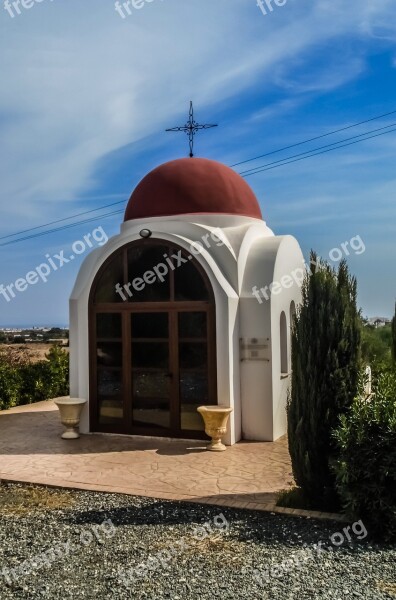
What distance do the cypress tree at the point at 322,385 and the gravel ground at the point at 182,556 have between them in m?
0.65

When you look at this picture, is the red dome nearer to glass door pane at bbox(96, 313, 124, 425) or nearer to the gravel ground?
glass door pane at bbox(96, 313, 124, 425)

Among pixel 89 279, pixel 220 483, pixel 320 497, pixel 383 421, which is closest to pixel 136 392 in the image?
pixel 89 279

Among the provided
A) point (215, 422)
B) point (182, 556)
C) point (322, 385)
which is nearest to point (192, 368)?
point (215, 422)

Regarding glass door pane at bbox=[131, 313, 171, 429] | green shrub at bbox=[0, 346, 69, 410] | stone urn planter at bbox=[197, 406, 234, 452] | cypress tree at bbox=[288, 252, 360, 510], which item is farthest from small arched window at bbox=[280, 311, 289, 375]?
green shrub at bbox=[0, 346, 69, 410]

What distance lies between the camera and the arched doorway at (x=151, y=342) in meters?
11.0

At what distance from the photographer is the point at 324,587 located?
488 cm

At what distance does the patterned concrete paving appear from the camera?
7805 millimetres

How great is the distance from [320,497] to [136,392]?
5.38m

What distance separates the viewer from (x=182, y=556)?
220 inches

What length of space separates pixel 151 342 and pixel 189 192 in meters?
3.77

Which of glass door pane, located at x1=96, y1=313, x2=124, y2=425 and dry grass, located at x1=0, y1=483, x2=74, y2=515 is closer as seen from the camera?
dry grass, located at x1=0, y1=483, x2=74, y2=515

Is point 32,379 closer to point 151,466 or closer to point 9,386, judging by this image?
point 9,386

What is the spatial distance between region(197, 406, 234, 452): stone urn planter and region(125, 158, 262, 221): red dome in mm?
4731

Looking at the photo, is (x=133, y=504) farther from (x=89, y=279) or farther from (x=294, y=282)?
(x=294, y=282)
